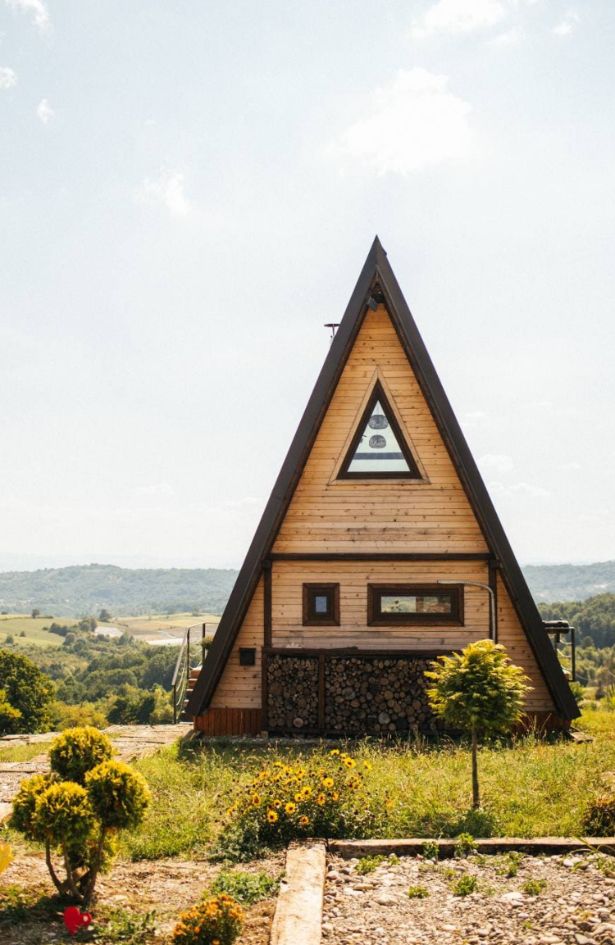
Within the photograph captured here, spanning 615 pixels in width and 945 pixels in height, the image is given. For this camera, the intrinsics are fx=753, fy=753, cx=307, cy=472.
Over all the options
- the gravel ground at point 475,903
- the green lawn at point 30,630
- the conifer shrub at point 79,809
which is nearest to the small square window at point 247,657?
the gravel ground at point 475,903

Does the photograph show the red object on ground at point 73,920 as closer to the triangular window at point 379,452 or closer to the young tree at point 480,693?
the young tree at point 480,693

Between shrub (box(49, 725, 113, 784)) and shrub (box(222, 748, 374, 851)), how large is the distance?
6.31ft

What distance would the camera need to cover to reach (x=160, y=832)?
7.79 m

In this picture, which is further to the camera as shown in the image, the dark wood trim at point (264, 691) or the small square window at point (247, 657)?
the small square window at point (247, 657)

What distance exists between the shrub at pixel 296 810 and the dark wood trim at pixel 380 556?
18.3 feet

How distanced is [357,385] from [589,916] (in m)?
9.80

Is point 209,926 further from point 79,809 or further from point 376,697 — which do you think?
point 376,697

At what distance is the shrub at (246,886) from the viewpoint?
20.1 ft

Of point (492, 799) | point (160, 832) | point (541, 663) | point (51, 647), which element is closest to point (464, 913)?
point (492, 799)

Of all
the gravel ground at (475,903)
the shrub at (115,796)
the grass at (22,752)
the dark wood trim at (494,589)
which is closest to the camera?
the gravel ground at (475,903)

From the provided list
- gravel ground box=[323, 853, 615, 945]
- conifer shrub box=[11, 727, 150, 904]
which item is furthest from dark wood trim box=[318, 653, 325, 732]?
conifer shrub box=[11, 727, 150, 904]

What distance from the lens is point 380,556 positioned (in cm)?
1344

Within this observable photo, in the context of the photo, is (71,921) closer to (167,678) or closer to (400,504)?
(400,504)

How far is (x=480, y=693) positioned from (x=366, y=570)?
511cm
